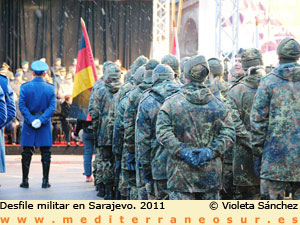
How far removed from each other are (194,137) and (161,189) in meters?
0.98

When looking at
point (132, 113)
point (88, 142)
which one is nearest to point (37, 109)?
point (88, 142)

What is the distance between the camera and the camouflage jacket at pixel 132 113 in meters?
7.53

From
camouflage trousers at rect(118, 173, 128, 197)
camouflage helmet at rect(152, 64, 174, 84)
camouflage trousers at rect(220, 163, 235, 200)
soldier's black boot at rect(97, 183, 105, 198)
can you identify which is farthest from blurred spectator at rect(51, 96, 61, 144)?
camouflage helmet at rect(152, 64, 174, 84)

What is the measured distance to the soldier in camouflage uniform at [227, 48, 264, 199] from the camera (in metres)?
7.02

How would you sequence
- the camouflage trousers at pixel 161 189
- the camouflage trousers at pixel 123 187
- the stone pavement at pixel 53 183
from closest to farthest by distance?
the camouflage trousers at pixel 161 189 < the camouflage trousers at pixel 123 187 < the stone pavement at pixel 53 183

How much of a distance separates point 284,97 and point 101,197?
16.1 feet

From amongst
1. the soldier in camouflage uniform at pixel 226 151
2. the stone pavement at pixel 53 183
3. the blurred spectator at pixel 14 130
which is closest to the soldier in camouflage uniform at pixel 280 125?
the soldier in camouflage uniform at pixel 226 151

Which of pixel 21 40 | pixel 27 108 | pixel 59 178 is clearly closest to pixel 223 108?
pixel 27 108

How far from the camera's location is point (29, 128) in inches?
415

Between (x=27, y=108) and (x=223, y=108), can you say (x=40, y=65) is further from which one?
(x=223, y=108)

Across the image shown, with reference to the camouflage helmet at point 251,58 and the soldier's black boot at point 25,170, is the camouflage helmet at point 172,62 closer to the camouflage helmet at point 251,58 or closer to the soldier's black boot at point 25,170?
the camouflage helmet at point 251,58

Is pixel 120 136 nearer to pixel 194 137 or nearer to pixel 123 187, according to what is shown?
pixel 123 187

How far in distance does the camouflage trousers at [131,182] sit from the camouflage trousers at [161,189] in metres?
1.65

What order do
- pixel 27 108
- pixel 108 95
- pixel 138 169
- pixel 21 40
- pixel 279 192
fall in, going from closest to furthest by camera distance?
pixel 279 192 → pixel 138 169 → pixel 108 95 → pixel 27 108 → pixel 21 40
